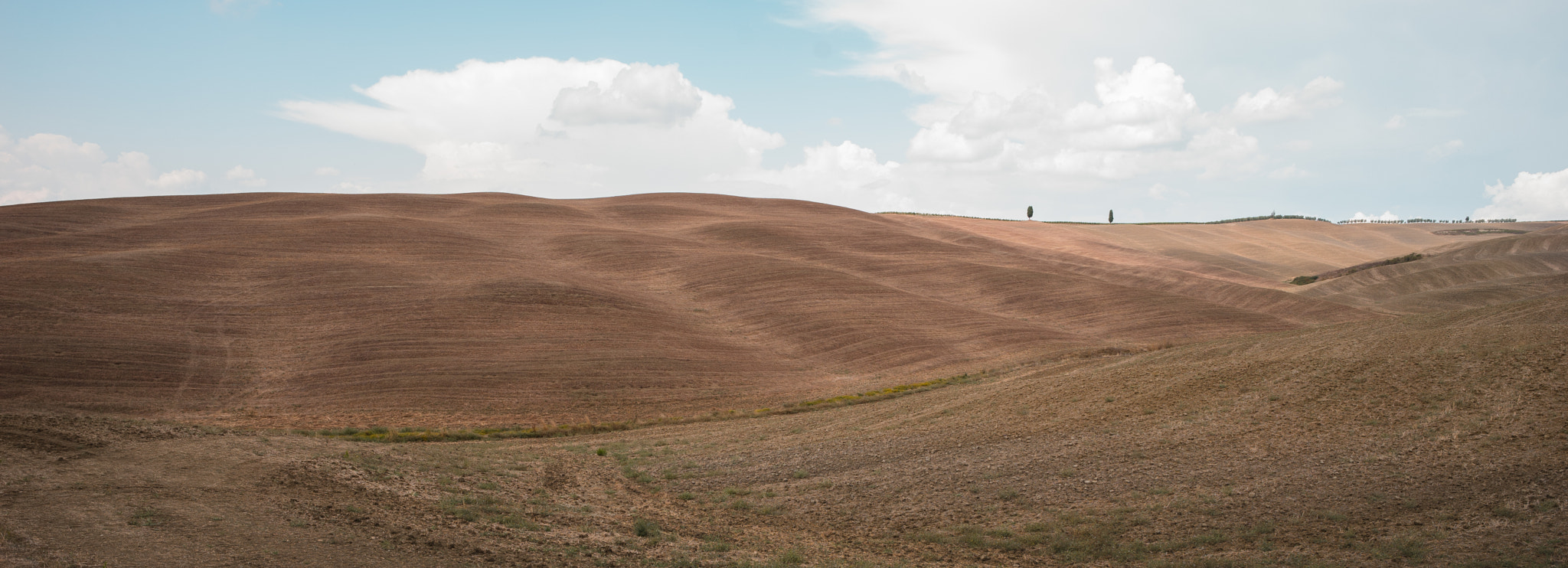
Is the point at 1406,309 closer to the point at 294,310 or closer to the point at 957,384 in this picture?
the point at 957,384

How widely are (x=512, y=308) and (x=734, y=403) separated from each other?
15.3 meters

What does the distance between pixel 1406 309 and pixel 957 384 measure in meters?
38.9

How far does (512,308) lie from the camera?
133 feet

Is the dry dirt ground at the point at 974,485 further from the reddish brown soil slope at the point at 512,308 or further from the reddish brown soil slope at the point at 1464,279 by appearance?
the reddish brown soil slope at the point at 1464,279

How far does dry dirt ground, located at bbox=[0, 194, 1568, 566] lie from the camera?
1192 cm

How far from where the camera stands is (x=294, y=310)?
129 feet

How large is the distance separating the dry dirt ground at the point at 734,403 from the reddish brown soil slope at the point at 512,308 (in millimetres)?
263

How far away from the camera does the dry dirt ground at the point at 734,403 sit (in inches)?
469

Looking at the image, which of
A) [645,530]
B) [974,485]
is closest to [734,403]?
[974,485]

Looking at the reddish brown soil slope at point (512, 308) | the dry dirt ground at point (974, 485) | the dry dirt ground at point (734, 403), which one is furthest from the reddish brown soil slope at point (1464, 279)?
the dry dirt ground at point (974, 485)

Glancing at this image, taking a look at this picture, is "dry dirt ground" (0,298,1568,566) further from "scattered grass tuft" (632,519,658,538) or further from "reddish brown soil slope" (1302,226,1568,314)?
"reddish brown soil slope" (1302,226,1568,314)

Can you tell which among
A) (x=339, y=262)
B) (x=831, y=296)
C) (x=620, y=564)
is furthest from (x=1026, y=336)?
(x=339, y=262)

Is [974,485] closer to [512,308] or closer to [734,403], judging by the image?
[734,403]

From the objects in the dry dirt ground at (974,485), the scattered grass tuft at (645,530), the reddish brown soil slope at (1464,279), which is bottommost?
the scattered grass tuft at (645,530)
